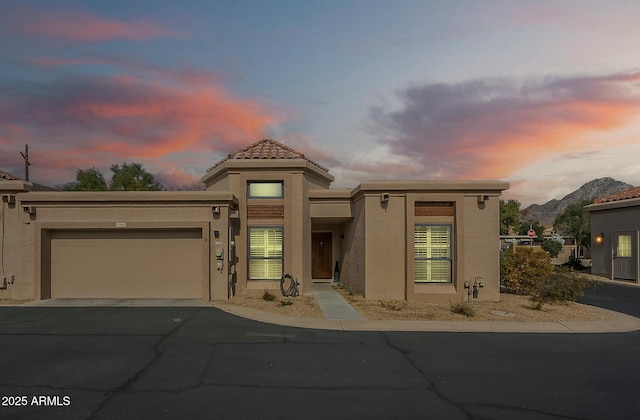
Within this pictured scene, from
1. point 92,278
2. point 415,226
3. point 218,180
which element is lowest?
point 92,278

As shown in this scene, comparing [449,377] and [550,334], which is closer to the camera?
[449,377]

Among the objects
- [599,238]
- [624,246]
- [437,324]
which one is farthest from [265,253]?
[599,238]

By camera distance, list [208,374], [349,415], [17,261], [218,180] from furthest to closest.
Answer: [218,180] < [17,261] < [208,374] < [349,415]

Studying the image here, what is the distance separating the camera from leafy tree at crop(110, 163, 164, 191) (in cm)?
4416

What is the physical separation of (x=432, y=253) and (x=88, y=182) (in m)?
41.1

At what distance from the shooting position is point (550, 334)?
34.7ft

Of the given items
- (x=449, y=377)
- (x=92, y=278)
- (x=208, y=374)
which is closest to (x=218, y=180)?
(x=92, y=278)

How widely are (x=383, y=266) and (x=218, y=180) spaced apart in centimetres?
805

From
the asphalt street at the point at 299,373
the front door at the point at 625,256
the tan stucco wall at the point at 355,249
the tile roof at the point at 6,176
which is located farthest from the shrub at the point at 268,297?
the front door at the point at 625,256

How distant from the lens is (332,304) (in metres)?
14.2

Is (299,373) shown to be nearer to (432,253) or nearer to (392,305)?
(392,305)

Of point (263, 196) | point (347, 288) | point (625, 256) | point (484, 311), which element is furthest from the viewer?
point (625, 256)

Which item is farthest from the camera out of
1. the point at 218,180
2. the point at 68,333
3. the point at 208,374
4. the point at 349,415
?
the point at 218,180

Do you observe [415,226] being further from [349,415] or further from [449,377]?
[349,415]
